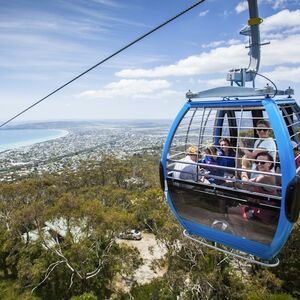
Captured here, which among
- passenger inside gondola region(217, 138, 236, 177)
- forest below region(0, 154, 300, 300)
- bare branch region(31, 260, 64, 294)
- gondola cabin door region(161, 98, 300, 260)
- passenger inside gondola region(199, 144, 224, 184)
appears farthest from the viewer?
bare branch region(31, 260, 64, 294)

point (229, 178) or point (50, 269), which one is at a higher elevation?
point (229, 178)

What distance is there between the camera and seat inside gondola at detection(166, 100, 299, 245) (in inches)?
126

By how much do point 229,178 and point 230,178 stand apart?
0.04 feet

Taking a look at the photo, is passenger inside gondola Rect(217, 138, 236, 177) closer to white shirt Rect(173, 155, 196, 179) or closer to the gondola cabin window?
the gondola cabin window

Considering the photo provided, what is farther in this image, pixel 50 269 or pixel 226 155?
pixel 50 269

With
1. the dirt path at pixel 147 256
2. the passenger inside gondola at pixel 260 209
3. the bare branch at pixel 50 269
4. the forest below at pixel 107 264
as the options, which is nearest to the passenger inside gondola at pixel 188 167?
the passenger inside gondola at pixel 260 209

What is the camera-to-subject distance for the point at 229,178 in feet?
10.7

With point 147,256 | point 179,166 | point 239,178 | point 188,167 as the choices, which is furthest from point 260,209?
point 147,256

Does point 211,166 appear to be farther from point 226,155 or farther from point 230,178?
point 226,155

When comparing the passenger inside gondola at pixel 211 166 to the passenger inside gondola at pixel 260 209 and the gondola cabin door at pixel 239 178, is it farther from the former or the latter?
the passenger inside gondola at pixel 260 209

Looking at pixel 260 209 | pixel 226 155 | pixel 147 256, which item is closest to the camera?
pixel 260 209

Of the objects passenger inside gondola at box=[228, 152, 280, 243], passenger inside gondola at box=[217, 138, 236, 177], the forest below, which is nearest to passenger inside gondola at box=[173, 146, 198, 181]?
passenger inside gondola at box=[217, 138, 236, 177]

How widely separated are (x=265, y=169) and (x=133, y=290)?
43.8 ft

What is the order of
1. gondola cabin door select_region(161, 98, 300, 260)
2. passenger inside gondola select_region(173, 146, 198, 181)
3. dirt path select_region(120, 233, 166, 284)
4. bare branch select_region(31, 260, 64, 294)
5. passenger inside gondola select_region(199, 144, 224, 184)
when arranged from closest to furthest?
gondola cabin door select_region(161, 98, 300, 260)
passenger inside gondola select_region(199, 144, 224, 184)
passenger inside gondola select_region(173, 146, 198, 181)
bare branch select_region(31, 260, 64, 294)
dirt path select_region(120, 233, 166, 284)
